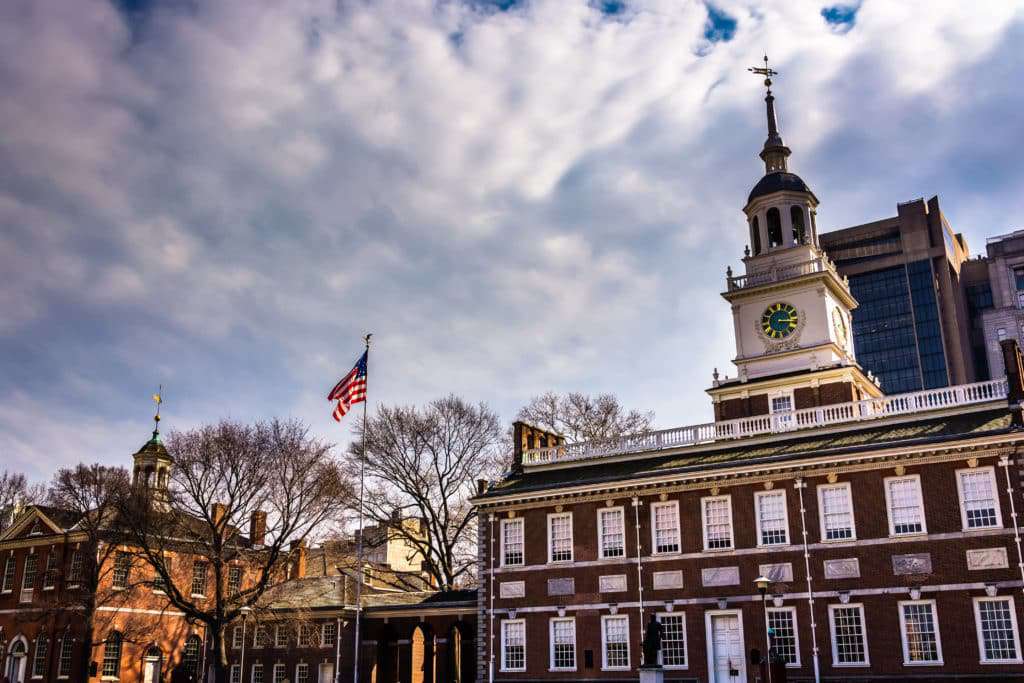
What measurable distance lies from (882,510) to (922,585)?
108 inches

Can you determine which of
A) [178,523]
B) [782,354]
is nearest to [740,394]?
[782,354]

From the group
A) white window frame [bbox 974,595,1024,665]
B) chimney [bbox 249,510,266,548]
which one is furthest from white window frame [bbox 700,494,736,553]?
chimney [bbox 249,510,266,548]

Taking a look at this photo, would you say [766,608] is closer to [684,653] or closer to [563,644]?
[684,653]

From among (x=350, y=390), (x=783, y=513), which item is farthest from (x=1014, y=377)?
(x=350, y=390)

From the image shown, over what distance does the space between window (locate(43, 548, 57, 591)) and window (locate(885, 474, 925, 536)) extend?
47.0 metres

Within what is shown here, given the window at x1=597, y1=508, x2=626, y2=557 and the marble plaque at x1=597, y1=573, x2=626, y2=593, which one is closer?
the marble plaque at x1=597, y1=573, x2=626, y2=593

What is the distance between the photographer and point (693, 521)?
36.6 meters

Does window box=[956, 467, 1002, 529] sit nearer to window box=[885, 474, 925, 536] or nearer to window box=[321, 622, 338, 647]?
window box=[885, 474, 925, 536]

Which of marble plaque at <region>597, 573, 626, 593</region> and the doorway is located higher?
marble plaque at <region>597, 573, 626, 593</region>

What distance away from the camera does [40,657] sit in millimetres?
55094

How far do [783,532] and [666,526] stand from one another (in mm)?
4620

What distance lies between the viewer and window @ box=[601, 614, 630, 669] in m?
36.7

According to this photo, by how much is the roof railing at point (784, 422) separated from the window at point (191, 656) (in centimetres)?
2745

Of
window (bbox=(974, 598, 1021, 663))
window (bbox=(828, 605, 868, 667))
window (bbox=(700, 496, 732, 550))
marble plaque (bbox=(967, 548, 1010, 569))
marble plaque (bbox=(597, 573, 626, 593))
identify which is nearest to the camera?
window (bbox=(974, 598, 1021, 663))
